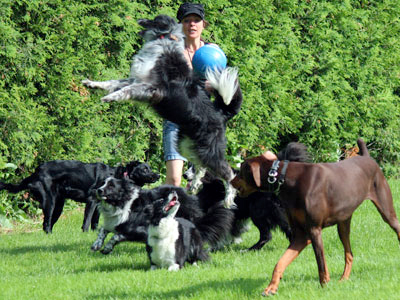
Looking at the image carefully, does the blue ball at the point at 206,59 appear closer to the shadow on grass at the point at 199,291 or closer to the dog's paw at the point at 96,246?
the shadow on grass at the point at 199,291

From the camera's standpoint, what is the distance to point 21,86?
898cm

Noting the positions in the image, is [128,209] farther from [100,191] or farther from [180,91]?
[180,91]

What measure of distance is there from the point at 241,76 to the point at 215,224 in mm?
4571

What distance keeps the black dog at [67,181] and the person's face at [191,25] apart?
2.72 metres

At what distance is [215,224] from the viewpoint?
7.52m

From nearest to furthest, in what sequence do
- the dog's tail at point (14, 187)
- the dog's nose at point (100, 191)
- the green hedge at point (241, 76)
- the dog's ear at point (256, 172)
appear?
the dog's ear at point (256, 172) < the dog's nose at point (100, 191) < the dog's tail at point (14, 187) < the green hedge at point (241, 76)

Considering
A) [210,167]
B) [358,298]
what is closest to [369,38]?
[210,167]

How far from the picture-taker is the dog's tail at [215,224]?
Result: 24.5 ft

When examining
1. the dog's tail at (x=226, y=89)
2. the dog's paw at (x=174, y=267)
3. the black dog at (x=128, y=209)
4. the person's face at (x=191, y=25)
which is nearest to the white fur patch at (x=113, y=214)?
the black dog at (x=128, y=209)

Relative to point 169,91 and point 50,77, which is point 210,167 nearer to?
point 169,91

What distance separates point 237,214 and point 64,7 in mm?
3865

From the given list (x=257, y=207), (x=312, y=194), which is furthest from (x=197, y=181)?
(x=312, y=194)

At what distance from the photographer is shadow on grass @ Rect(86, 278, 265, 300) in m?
5.38

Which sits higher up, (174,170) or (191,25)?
(191,25)
